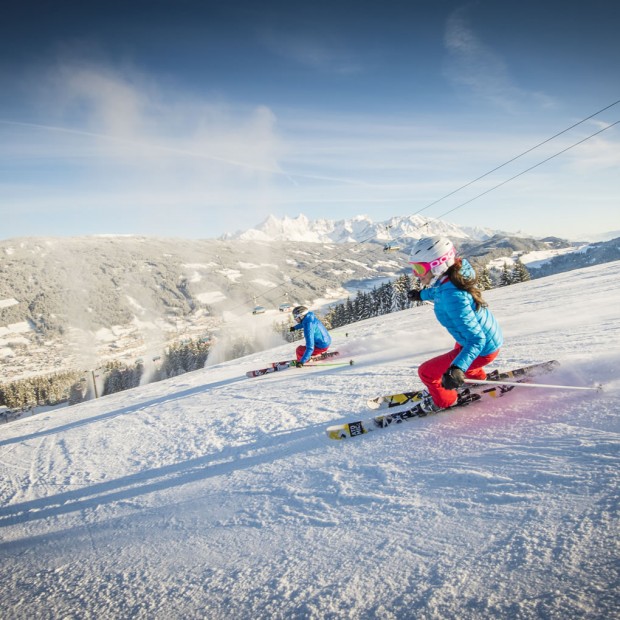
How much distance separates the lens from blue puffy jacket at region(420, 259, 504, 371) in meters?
3.72

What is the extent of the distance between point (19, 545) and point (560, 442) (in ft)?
17.0

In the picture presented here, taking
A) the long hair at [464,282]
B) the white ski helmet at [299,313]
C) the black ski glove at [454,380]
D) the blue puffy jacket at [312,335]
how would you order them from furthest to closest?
the white ski helmet at [299,313]
the blue puffy jacket at [312,335]
the long hair at [464,282]
the black ski glove at [454,380]

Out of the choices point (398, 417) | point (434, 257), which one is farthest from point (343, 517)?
point (434, 257)

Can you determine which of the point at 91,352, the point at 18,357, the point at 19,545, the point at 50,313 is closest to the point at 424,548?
the point at 19,545

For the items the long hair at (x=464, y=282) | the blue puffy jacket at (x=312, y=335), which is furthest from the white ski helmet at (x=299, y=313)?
the long hair at (x=464, y=282)

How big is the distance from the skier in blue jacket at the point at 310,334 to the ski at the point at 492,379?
14.7 ft

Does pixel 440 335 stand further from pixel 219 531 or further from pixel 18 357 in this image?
pixel 18 357

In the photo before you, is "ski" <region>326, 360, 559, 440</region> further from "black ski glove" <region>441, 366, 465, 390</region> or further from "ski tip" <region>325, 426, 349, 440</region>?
"black ski glove" <region>441, 366, 465, 390</region>

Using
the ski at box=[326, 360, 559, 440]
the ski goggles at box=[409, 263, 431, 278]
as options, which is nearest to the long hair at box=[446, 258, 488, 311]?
the ski goggles at box=[409, 263, 431, 278]

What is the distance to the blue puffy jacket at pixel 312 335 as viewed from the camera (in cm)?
946

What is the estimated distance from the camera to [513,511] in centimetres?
229

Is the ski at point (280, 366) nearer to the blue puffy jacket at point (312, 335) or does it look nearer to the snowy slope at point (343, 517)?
the blue puffy jacket at point (312, 335)

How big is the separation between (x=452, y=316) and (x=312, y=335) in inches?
235

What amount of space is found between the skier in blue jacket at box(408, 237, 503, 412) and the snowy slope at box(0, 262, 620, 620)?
469 millimetres
